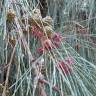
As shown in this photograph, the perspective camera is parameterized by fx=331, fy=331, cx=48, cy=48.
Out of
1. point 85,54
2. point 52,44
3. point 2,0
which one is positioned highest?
point 2,0

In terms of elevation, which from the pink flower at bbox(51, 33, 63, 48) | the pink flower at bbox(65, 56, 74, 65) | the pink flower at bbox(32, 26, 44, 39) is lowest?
the pink flower at bbox(65, 56, 74, 65)

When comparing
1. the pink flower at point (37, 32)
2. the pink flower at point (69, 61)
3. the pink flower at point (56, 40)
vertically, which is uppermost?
the pink flower at point (37, 32)

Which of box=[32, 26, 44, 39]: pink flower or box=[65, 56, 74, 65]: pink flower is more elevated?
box=[32, 26, 44, 39]: pink flower

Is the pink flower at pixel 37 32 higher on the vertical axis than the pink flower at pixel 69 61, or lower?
higher

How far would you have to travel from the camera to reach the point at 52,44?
0.82 m

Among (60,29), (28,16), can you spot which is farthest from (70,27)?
(28,16)

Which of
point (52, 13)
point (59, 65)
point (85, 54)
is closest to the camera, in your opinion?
point (59, 65)

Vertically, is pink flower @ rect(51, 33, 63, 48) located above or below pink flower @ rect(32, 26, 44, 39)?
below

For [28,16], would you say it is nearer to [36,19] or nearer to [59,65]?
[36,19]

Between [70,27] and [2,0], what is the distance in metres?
0.44

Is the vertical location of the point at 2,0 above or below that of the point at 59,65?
above

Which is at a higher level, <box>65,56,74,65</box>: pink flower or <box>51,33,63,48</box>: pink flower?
<box>51,33,63,48</box>: pink flower

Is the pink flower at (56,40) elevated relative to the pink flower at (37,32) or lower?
lower

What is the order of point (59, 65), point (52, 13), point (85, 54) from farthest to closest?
1. point (52, 13)
2. point (85, 54)
3. point (59, 65)
